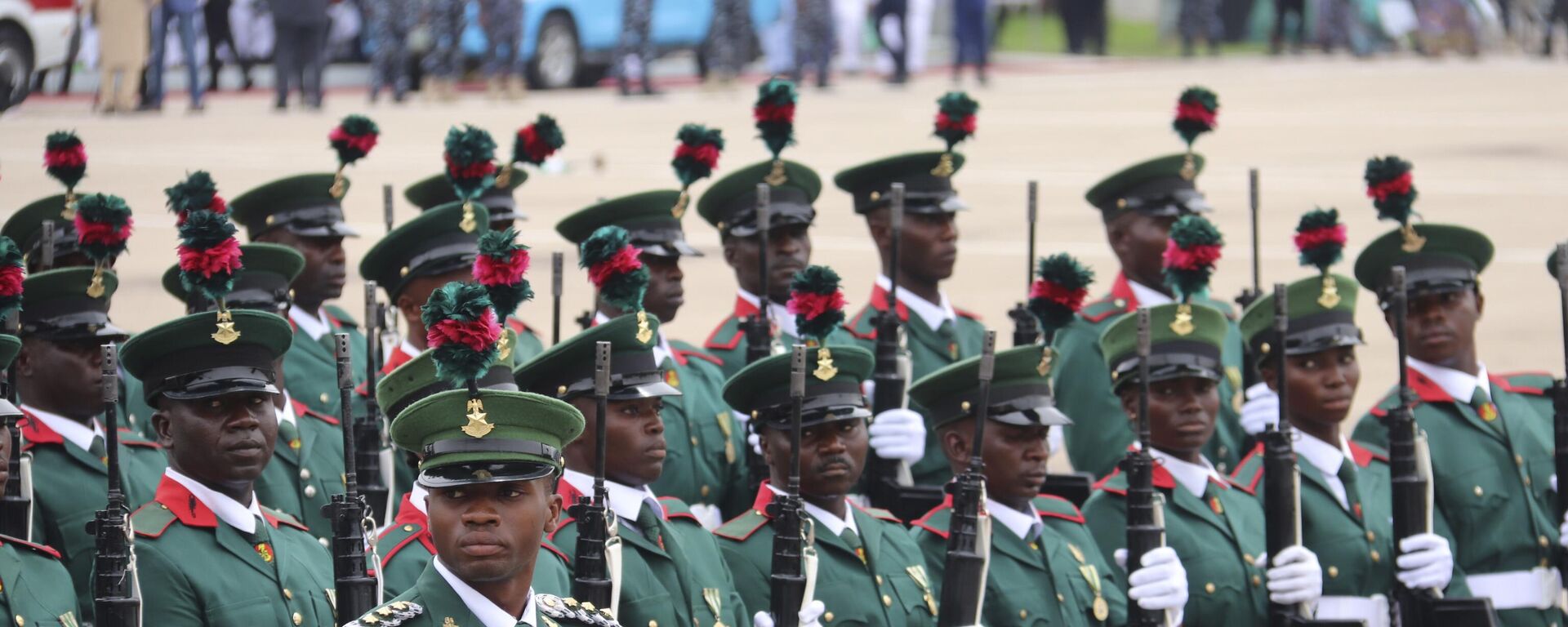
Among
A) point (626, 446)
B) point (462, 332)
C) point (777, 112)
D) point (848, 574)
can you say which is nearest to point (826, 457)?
point (848, 574)

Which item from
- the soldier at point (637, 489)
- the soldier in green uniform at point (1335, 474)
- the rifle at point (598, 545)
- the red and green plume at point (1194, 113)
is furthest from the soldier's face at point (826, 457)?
the red and green plume at point (1194, 113)

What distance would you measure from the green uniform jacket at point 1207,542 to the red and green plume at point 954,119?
1.83 m

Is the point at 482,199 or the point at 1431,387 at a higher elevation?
the point at 482,199

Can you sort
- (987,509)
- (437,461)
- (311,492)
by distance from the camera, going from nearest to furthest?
(437,461) < (987,509) < (311,492)

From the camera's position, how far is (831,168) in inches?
706

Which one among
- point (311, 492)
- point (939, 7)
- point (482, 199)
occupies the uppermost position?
point (939, 7)

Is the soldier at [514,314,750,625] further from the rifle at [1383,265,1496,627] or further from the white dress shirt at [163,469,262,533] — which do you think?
the rifle at [1383,265,1496,627]

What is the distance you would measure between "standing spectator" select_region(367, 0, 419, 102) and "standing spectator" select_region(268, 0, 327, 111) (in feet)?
3.32

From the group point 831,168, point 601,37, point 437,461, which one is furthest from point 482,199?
point 601,37

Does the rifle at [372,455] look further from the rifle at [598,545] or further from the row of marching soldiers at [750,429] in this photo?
the rifle at [598,545]

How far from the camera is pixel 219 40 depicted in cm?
2491

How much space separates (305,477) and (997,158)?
1344 cm

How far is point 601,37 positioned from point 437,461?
65.1ft

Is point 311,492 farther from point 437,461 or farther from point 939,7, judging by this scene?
point 939,7
